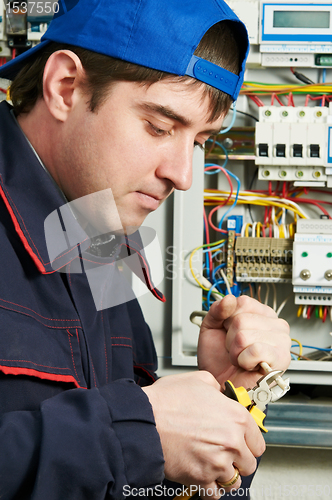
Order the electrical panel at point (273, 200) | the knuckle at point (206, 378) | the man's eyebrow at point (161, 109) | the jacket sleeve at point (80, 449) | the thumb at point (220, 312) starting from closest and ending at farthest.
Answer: the jacket sleeve at point (80, 449), the knuckle at point (206, 378), the man's eyebrow at point (161, 109), the thumb at point (220, 312), the electrical panel at point (273, 200)

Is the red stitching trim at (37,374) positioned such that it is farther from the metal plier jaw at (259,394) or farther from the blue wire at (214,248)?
the blue wire at (214,248)

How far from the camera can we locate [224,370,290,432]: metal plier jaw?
26.6 inches

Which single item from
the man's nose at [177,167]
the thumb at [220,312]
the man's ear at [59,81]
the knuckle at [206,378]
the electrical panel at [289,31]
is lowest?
the knuckle at [206,378]

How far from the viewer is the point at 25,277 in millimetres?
688

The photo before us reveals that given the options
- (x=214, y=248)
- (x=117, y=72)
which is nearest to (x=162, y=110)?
(x=117, y=72)

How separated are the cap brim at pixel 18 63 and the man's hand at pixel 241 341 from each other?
613 mm

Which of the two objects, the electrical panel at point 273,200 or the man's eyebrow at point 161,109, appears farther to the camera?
the electrical panel at point 273,200

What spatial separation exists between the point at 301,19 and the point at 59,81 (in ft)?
3.77

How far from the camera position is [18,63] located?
943mm

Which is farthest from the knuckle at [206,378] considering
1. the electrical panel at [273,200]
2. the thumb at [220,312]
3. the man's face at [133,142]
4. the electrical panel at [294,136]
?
the electrical panel at [294,136]

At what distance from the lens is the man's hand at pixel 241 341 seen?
78cm

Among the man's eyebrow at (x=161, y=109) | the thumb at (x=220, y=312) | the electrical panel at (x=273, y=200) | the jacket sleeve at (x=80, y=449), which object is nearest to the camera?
the jacket sleeve at (x=80, y=449)

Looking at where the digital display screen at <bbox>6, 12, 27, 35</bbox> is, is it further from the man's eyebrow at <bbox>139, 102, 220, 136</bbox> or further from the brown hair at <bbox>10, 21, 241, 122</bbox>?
the man's eyebrow at <bbox>139, 102, 220, 136</bbox>

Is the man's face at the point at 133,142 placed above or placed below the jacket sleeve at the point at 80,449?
above
